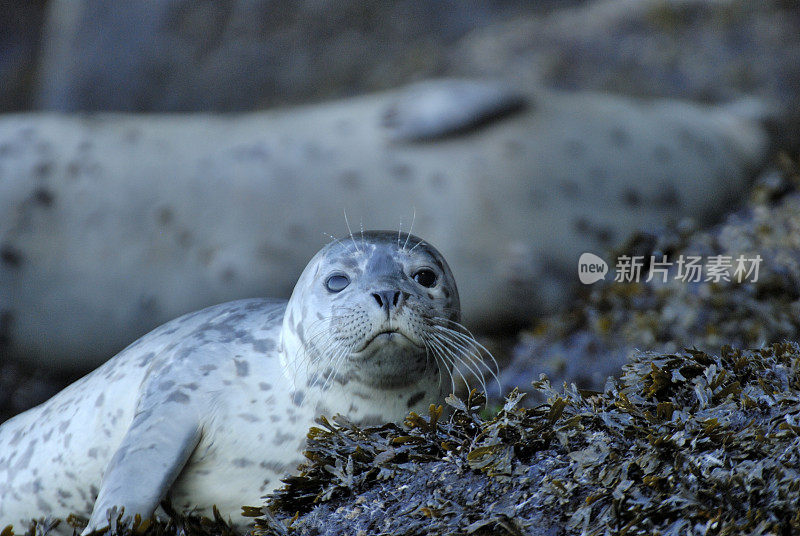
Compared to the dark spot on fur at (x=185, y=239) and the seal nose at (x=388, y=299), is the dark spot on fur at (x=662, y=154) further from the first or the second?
the seal nose at (x=388, y=299)

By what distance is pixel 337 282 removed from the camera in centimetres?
214

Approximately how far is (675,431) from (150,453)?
3.74ft

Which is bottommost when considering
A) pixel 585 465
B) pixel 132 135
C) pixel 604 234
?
pixel 604 234

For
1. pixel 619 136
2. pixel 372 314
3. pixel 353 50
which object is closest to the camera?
pixel 372 314

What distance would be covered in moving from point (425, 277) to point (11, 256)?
104 inches

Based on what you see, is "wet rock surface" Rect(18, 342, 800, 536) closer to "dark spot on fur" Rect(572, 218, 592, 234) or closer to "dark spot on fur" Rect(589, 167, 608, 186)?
"dark spot on fur" Rect(572, 218, 592, 234)

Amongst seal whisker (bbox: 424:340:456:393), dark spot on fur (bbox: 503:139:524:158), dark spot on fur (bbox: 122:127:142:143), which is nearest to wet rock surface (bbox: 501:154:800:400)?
dark spot on fur (bbox: 503:139:524:158)

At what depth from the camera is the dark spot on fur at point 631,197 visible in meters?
4.59

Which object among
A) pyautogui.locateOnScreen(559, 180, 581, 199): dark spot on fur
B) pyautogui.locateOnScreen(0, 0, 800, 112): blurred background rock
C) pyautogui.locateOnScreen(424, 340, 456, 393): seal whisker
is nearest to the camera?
pyautogui.locateOnScreen(424, 340, 456, 393): seal whisker

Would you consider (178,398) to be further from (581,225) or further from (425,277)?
(581,225)

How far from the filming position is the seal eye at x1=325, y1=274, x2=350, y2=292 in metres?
2.13

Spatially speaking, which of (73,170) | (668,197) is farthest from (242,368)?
(668,197)

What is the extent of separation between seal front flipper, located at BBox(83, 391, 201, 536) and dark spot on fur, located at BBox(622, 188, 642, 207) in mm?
3010

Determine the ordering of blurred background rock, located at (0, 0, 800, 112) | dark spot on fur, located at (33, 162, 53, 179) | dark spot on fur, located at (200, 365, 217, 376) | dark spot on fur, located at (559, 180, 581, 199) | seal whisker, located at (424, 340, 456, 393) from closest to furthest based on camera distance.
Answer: seal whisker, located at (424, 340, 456, 393), dark spot on fur, located at (200, 365, 217, 376), dark spot on fur, located at (33, 162, 53, 179), dark spot on fur, located at (559, 180, 581, 199), blurred background rock, located at (0, 0, 800, 112)
